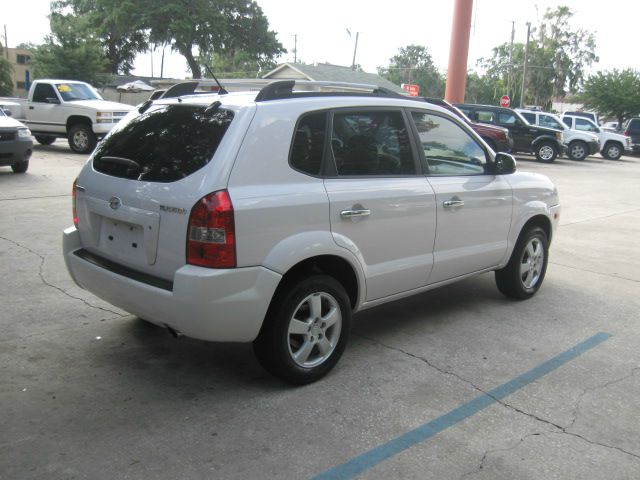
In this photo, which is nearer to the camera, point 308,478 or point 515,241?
point 308,478

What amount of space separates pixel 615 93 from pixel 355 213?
45.9 meters

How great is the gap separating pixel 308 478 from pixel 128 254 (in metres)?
1.70

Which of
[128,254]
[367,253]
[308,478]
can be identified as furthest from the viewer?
[367,253]

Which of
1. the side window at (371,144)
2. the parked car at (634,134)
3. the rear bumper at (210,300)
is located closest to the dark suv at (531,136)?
the parked car at (634,134)

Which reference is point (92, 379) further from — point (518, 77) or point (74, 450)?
point (518, 77)

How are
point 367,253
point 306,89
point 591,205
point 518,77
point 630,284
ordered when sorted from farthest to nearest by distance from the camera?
point 518,77
point 591,205
point 630,284
point 306,89
point 367,253

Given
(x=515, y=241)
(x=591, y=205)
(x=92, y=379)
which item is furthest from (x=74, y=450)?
(x=591, y=205)

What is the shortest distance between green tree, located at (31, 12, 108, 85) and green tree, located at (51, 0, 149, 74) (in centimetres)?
480

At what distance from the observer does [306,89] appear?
443cm

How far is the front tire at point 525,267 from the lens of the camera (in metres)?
5.60

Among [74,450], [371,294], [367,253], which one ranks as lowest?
[74,450]

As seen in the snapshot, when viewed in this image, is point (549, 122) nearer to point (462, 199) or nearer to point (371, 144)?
point (462, 199)

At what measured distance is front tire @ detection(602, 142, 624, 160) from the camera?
2873 centimetres

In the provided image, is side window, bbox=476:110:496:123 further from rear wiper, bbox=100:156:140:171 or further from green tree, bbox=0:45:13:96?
green tree, bbox=0:45:13:96
